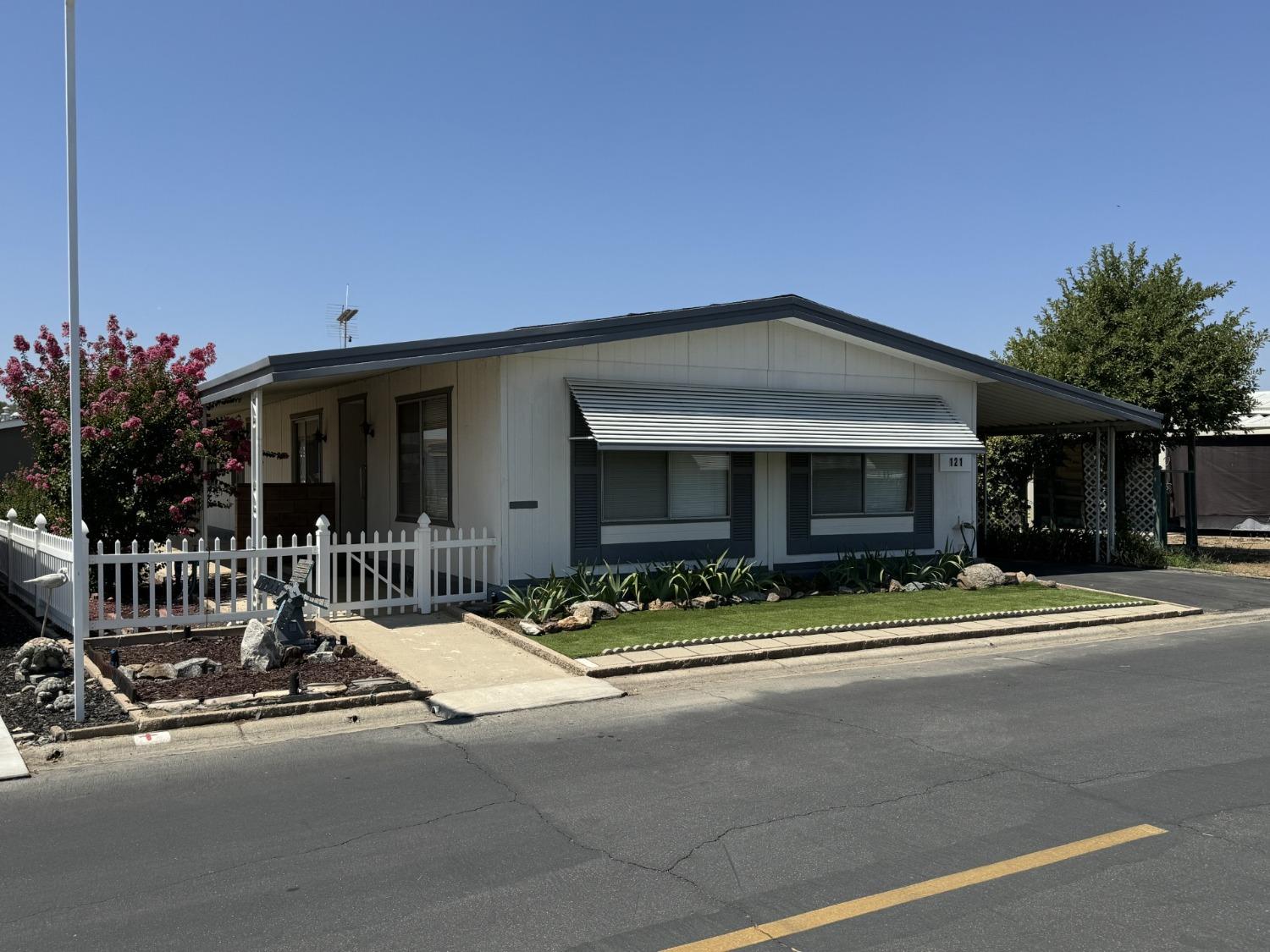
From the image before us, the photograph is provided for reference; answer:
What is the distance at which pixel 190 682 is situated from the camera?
8688mm

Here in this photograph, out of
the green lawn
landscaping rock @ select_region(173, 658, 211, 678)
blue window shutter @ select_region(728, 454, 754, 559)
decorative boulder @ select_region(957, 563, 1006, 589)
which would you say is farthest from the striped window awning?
landscaping rock @ select_region(173, 658, 211, 678)

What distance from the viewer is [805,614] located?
12422 millimetres

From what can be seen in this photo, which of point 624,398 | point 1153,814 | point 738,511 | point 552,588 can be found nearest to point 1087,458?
point 738,511

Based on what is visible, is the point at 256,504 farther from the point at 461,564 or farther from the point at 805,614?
the point at 805,614

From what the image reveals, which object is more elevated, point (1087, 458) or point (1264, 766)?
point (1087, 458)

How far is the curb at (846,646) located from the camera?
31.7ft

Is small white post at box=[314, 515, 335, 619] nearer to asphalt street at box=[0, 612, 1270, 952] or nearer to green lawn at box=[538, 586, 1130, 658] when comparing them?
green lawn at box=[538, 586, 1130, 658]

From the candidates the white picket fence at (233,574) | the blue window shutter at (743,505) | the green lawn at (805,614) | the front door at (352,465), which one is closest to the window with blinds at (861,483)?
the blue window shutter at (743,505)

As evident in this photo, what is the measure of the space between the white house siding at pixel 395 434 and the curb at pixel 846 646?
3675 mm

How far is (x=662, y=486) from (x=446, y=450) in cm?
289

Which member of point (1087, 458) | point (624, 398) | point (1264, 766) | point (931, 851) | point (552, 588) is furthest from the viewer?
point (1087, 458)

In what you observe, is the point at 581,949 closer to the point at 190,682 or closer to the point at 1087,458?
the point at 190,682

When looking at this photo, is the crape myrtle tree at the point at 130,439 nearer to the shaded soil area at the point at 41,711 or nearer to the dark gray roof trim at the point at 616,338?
the dark gray roof trim at the point at 616,338

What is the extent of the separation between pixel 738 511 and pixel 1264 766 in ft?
27.5
